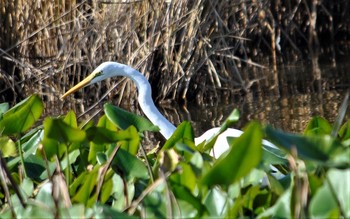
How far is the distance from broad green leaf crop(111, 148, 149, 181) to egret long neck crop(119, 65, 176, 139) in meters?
1.84

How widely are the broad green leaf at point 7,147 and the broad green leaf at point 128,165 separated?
47 centimetres

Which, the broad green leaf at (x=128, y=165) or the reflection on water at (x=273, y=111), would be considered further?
the reflection on water at (x=273, y=111)

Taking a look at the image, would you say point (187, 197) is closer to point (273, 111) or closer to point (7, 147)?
point (7, 147)

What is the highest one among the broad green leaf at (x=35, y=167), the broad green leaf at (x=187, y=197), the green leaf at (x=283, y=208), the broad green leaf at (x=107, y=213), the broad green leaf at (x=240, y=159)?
the broad green leaf at (x=240, y=159)

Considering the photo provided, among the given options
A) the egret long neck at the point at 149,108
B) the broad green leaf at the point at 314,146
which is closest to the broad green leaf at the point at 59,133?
the broad green leaf at the point at 314,146

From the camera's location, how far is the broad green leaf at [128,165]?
8.76 ft

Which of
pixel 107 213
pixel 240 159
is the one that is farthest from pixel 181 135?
pixel 240 159

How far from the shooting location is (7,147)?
3021 millimetres

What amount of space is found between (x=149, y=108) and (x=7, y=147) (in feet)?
6.06

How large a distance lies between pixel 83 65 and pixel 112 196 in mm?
4655

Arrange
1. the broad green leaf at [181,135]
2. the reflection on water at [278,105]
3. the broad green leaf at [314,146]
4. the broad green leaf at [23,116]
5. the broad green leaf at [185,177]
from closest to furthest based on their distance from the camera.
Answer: the broad green leaf at [314,146], the broad green leaf at [185,177], the broad green leaf at [23,116], the broad green leaf at [181,135], the reflection on water at [278,105]

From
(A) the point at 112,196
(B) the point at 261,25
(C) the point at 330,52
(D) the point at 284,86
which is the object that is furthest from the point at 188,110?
(A) the point at 112,196

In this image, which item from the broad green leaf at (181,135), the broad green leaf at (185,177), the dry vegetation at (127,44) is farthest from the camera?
the dry vegetation at (127,44)

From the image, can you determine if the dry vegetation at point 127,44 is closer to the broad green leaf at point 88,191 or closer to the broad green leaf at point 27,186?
the broad green leaf at point 27,186
